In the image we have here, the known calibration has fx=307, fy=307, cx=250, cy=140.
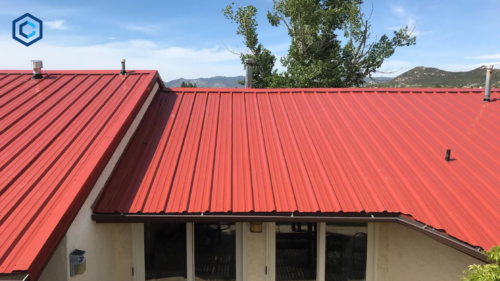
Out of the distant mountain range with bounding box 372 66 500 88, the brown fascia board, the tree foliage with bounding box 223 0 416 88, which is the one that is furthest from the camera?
the distant mountain range with bounding box 372 66 500 88

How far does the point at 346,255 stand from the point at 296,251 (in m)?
0.82

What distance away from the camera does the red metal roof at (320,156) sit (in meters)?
4.32

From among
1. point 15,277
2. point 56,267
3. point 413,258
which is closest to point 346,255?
point 413,258

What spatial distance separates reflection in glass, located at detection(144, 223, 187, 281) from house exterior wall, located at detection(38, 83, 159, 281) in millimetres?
293

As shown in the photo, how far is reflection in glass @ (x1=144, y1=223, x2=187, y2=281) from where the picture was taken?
4887 millimetres

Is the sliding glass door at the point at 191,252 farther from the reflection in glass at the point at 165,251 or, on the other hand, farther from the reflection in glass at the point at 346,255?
the reflection in glass at the point at 346,255

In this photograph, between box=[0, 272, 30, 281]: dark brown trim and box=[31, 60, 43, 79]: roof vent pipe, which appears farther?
box=[31, 60, 43, 79]: roof vent pipe

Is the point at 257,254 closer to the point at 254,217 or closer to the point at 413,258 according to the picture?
the point at 254,217

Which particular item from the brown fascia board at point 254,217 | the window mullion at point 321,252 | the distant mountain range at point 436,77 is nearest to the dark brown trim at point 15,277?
the brown fascia board at point 254,217

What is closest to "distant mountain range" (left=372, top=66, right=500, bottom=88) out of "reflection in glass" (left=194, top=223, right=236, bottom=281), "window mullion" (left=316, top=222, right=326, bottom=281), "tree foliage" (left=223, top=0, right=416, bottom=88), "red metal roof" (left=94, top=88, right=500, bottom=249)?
"tree foliage" (left=223, top=0, right=416, bottom=88)

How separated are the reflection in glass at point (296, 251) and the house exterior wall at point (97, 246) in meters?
2.39

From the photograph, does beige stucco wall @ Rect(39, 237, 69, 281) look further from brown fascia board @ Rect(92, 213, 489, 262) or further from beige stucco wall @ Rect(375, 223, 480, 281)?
beige stucco wall @ Rect(375, 223, 480, 281)

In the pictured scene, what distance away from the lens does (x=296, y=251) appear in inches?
197

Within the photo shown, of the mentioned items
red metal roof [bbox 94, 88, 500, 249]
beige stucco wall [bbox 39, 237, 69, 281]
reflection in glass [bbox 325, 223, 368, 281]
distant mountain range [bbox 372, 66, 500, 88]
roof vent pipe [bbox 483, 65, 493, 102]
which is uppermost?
distant mountain range [bbox 372, 66, 500, 88]
